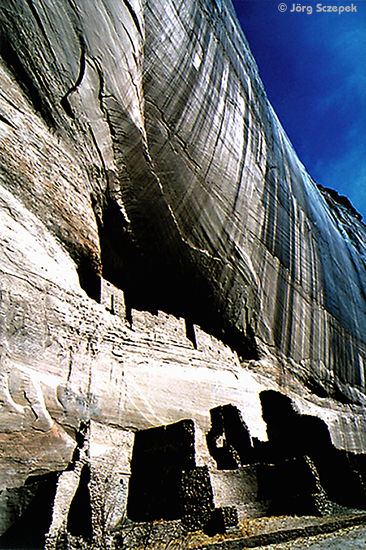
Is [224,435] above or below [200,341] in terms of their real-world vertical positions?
below

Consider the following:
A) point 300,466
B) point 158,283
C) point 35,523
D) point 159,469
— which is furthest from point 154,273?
point 35,523

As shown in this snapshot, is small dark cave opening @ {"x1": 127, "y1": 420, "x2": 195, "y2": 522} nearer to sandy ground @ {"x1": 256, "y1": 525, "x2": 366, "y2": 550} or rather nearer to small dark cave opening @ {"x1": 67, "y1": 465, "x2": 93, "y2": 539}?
small dark cave opening @ {"x1": 67, "y1": 465, "x2": 93, "y2": 539}

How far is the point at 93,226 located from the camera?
4465mm

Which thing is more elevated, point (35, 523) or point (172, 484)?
point (172, 484)

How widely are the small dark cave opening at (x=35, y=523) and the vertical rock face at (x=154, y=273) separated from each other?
2.1 inches

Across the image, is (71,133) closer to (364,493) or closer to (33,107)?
(33,107)

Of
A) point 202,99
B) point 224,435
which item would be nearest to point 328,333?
point 224,435

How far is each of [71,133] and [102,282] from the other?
1540 mm

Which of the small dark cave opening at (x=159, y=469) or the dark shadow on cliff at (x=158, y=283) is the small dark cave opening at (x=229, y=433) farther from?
the dark shadow on cliff at (x=158, y=283)

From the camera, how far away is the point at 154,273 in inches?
210

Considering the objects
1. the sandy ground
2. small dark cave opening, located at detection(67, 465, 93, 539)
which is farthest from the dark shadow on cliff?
the sandy ground

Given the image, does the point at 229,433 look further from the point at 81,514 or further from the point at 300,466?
the point at 81,514

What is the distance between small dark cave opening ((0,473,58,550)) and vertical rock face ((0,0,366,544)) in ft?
0.18

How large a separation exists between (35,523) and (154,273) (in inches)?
124
